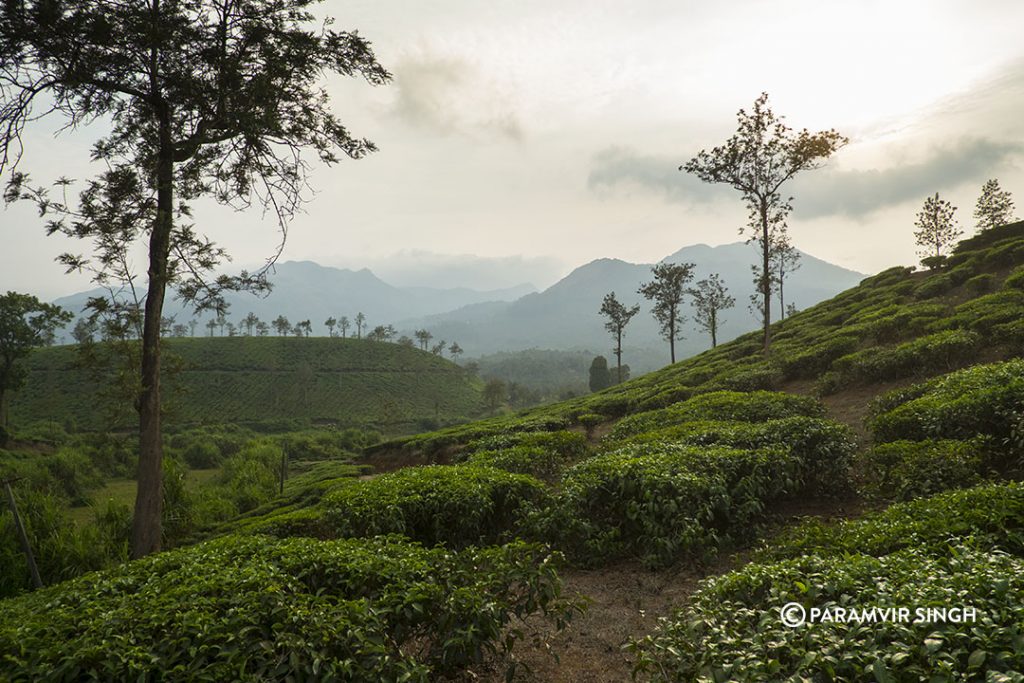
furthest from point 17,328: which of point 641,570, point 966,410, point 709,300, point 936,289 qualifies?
point 936,289

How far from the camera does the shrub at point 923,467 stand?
22.9ft

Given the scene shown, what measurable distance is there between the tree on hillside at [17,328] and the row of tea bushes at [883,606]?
202 ft

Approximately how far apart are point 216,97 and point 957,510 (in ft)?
48.9

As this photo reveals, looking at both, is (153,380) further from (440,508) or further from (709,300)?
(709,300)

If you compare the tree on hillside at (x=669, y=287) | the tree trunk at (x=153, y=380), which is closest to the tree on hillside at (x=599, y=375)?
the tree on hillside at (x=669, y=287)

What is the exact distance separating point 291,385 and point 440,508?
10029 centimetres

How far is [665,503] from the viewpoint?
7539 millimetres

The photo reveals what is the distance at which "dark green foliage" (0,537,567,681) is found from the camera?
3.66 metres

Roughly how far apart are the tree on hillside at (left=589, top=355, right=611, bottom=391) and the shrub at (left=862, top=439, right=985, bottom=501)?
7149 centimetres

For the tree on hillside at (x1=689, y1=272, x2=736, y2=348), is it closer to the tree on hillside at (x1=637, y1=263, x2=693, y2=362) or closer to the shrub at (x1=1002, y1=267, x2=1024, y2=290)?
the tree on hillside at (x1=637, y1=263, x2=693, y2=362)

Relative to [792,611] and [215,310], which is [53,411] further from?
[792,611]

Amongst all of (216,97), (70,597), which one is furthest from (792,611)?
(216,97)

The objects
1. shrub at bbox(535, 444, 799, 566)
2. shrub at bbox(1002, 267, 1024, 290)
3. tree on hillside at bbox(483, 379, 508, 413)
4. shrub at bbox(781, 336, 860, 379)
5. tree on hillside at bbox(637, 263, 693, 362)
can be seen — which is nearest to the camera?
shrub at bbox(535, 444, 799, 566)

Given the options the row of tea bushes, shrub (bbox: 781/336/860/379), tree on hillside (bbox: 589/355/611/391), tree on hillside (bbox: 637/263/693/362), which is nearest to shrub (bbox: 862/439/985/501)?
the row of tea bushes
